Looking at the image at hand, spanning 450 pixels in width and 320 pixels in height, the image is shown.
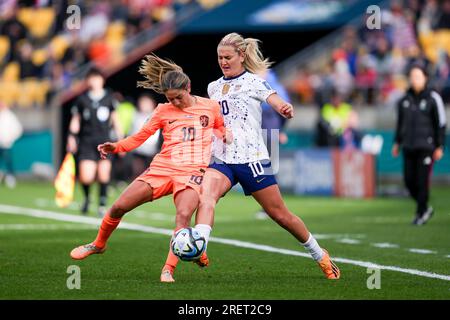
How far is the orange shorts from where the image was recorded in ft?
35.0

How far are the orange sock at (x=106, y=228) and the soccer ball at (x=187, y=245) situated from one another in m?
1.29

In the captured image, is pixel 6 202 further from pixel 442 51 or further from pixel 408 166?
pixel 442 51

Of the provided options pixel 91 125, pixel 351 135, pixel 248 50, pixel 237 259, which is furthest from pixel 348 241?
pixel 351 135

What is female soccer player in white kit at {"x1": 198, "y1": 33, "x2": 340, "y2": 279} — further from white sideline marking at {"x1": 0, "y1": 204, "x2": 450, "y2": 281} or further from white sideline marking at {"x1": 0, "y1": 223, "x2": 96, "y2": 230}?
white sideline marking at {"x1": 0, "y1": 223, "x2": 96, "y2": 230}

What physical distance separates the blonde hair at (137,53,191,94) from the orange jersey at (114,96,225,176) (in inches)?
9.2

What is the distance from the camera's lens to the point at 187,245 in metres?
9.94

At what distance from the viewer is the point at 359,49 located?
3036 centimetres

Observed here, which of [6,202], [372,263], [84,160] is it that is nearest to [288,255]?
[372,263]

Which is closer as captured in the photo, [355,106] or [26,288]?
[26,288]

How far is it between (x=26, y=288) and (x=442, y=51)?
68.6 feet

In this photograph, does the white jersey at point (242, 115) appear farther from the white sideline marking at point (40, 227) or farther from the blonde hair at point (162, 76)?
the white sideline marking at point (40, 227)

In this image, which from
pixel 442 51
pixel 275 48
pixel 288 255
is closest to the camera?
pixel 288 255

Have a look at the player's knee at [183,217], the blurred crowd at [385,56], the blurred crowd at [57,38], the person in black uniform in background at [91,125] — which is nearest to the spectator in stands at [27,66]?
the blurred crowd at [57,38]
